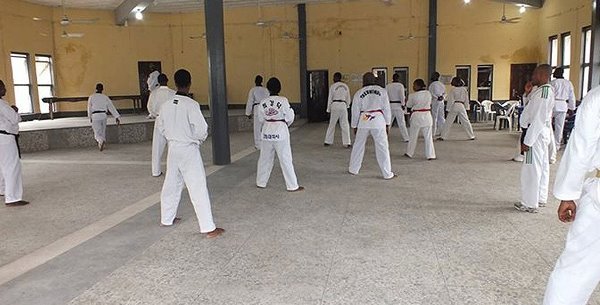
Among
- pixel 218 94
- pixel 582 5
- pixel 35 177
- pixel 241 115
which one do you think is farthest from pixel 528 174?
pixel 241 115

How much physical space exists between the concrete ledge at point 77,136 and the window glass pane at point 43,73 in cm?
388

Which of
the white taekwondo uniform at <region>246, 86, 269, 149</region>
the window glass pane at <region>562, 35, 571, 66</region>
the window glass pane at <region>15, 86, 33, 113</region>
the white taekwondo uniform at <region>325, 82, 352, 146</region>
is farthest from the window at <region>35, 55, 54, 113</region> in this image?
the window glass pane at <region>562, 35, 571, 66</region>

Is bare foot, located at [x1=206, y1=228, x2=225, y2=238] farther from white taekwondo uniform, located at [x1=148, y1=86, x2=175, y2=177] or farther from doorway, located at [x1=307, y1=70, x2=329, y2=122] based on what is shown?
doorway, located at [x1=307, y1=70, x2=329, y2=122]

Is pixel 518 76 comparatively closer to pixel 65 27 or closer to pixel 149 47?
pixel 149 47

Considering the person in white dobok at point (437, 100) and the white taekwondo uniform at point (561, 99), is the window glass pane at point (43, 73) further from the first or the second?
the white taekwondo uniform at point (561, 99)

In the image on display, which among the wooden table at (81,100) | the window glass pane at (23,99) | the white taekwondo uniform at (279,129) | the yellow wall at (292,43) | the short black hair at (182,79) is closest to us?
the short black hair at (182,79)

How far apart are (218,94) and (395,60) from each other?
9.31m

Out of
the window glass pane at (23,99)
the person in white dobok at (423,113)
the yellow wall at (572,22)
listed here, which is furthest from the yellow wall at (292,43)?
the person in white dobok at (423,113)

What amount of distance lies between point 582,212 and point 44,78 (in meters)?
15.4

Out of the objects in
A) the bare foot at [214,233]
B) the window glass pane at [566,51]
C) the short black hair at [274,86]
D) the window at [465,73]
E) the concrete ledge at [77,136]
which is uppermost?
the window glass pane at [566,51]

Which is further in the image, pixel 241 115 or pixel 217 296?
pixel 241 115

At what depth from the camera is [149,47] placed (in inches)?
626

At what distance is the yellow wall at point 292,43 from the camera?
48.4 feet

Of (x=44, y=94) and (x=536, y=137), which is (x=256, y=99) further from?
(x=44, y=94)
